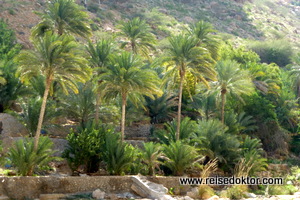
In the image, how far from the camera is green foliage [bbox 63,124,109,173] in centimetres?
2541

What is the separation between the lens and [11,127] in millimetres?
29078

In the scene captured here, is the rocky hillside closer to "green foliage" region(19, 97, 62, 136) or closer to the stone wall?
"green foliage" region(19, 97, 62, 136)

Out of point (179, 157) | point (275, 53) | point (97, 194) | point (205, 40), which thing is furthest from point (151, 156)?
point (275, 53)

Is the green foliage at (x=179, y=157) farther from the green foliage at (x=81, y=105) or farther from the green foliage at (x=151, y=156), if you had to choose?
the green foliage at (x=81, y=105)

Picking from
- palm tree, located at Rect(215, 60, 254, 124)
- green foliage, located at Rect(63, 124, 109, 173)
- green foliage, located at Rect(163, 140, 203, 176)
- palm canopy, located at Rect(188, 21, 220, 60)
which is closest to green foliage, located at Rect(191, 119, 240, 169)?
green foliage, located at Rect(163, 140, 203, 176)

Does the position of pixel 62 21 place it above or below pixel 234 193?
above

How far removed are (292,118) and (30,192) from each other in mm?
30681

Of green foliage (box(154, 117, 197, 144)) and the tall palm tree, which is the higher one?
the tall palm tree

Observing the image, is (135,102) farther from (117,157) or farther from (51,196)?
(51,196)

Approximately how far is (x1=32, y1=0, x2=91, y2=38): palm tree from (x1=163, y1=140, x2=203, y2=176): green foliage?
13.0 metres

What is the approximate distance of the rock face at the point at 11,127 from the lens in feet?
94.2

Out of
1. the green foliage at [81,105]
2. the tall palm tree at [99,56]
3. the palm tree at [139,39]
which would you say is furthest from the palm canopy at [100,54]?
the palm tree at [139,39]

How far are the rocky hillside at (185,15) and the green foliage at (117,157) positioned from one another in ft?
97.5

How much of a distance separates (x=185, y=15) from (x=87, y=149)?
6664cm
